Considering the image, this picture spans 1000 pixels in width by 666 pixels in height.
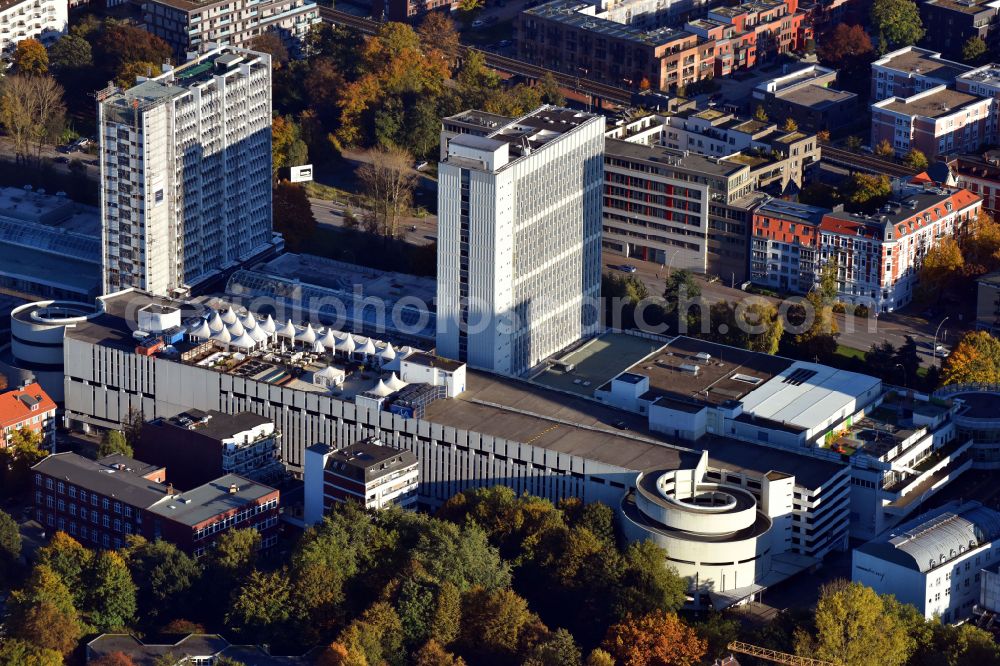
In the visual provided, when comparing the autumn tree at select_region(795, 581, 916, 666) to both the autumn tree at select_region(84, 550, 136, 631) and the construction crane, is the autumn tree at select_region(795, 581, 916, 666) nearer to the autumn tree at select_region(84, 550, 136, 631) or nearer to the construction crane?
the construction crane

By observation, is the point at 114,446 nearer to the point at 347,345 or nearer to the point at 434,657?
the point at 347,345

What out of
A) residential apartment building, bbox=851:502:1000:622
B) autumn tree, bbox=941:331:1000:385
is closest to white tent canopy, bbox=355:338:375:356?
residential apartment building, bbox=851:502:1000:622

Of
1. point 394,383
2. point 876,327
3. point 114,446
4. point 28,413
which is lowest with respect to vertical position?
point 876,327

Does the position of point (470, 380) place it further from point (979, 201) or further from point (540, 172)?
point (979, 201)

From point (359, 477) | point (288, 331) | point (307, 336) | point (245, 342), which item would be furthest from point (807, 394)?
point (245, 342)

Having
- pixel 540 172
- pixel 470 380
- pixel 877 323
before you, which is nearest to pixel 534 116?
pixel 540 172
